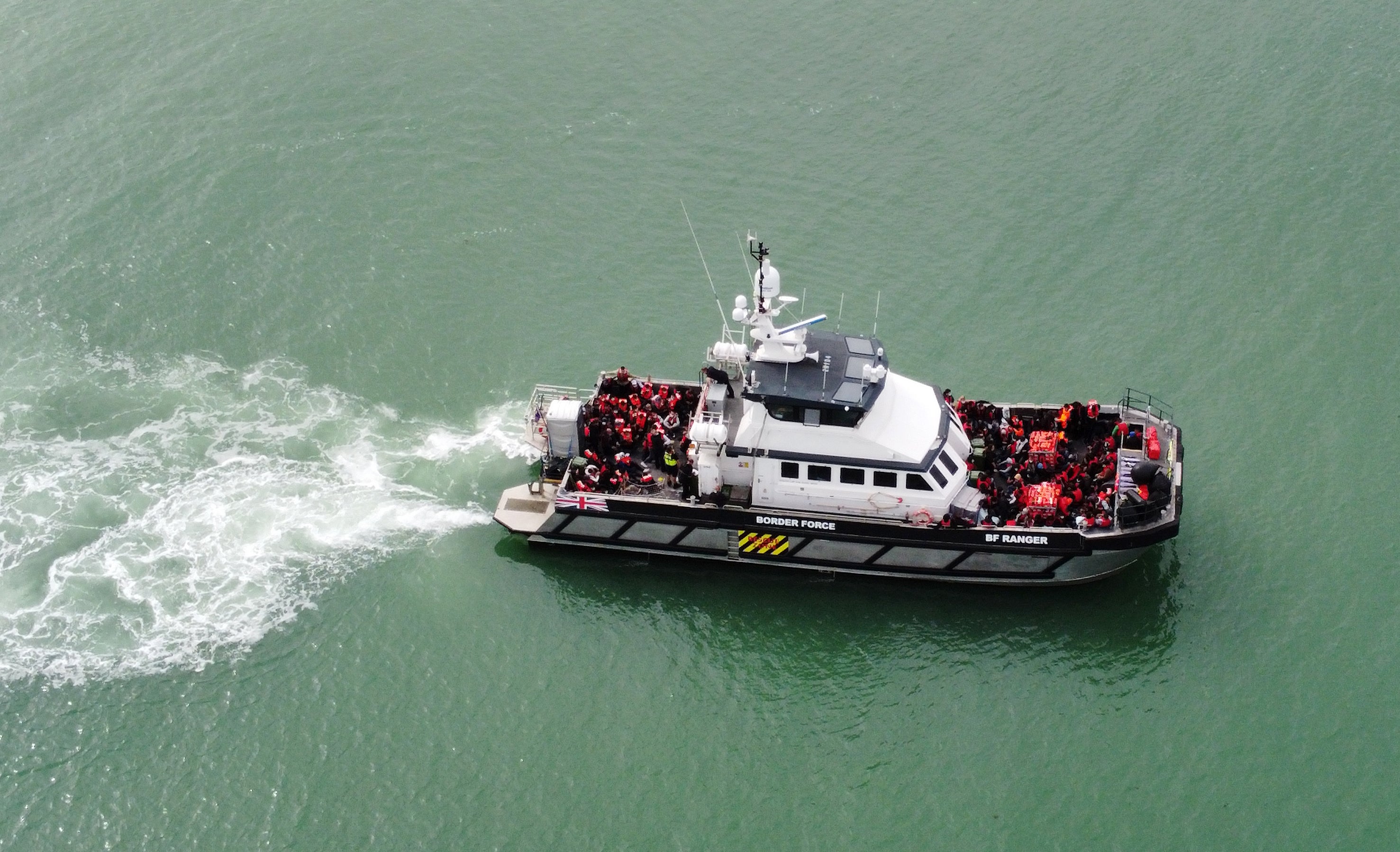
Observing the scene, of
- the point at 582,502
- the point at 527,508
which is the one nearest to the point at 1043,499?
the point at 582,502

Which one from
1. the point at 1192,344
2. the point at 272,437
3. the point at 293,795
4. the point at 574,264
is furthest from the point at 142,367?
the point at 1192,344

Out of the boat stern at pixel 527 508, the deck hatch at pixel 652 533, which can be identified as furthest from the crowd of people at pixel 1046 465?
the boat stern at pixel 527 508

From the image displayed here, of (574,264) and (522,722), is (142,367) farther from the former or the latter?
(522,722)

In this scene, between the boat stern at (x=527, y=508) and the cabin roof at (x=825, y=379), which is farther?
the boat stern at (x=527, y=508)

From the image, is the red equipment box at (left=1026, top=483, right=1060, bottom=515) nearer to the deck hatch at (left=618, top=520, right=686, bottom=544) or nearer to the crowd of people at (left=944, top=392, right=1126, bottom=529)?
the crowd of people at (left=944, top=392, right=1126, bottom=529)

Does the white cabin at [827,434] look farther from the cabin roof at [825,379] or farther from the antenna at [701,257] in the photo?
the antenna at [701,257]

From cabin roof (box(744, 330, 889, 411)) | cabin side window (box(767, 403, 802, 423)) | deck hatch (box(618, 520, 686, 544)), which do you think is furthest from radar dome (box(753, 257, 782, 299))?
deck hatch (box(618, 520, 686, 544))
